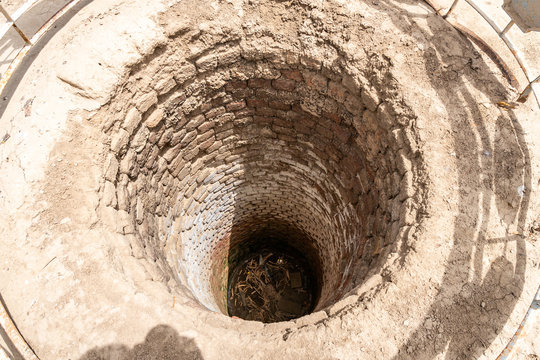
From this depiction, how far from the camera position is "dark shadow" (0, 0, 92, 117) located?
315 cm

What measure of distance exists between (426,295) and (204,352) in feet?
5.39

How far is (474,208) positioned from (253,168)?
126 inches

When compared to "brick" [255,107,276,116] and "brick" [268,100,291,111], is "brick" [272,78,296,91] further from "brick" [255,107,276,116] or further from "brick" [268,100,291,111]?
"brick" [255,107,276,116]

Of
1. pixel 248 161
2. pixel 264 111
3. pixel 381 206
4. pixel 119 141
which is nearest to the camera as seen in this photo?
pixel 119 141

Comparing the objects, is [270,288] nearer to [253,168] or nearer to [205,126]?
[253,168]

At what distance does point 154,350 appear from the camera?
2.13m

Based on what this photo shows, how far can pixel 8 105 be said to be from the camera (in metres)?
3.03

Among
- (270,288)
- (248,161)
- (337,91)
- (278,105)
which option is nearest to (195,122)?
(278,105)

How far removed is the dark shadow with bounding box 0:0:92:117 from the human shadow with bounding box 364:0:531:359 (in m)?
3.46

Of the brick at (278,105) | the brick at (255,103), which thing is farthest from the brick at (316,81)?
the brick at (255,103)

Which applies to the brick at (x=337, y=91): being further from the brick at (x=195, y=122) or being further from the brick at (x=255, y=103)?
the brick at (x=195, y=122)

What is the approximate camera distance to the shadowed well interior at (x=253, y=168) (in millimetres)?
Result: 3186

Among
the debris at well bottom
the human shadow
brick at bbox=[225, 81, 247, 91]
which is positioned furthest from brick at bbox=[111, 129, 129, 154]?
the debris at well bottom

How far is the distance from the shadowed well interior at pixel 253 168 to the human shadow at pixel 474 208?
0.53m
